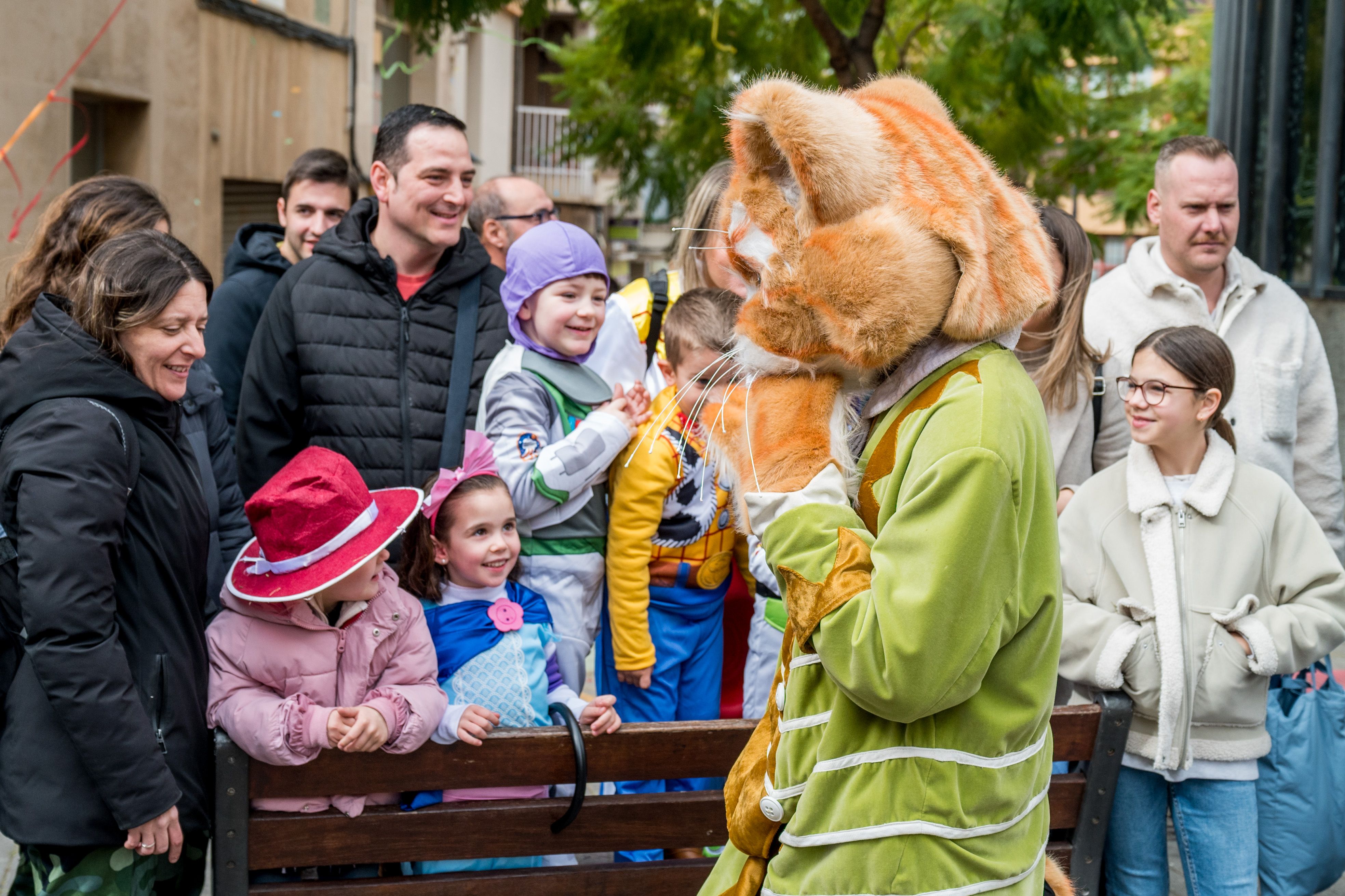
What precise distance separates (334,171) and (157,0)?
21.1 feet

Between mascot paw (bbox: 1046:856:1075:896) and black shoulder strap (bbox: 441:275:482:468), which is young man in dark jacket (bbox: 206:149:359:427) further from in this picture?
mascot paw (bbox: 1046:856:1075:896)

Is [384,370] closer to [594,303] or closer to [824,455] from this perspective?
[594,303]

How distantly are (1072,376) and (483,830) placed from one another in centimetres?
222

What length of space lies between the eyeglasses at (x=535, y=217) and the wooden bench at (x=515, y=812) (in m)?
3.12

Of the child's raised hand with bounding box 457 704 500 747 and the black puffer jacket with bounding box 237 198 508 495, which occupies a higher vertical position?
the black puffer jacket with bounding box 237 198 508 495

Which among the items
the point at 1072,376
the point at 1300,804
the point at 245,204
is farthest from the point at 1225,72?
the point at 245,204

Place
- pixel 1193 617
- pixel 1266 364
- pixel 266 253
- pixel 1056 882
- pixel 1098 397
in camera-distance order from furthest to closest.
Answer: pixel 266 253 → pixel 1266 364 → pixel 1098 397 → pixel 1193 617 → pixel 1056 882

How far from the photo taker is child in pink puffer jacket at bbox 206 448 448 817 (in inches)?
102

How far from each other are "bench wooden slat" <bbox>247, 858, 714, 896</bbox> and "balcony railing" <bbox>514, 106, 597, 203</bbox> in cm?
2449

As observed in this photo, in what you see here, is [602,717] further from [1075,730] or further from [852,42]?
[852,42]

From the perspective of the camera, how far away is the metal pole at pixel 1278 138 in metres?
7.50

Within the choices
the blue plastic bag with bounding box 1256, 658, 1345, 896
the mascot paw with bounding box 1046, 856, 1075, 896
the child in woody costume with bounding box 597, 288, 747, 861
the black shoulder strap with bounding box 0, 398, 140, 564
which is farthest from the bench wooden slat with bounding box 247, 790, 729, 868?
the blue plastic bag with bounding box 1256, 658, 1345, 896

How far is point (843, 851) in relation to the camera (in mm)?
1922

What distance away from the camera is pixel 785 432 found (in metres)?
1.92
